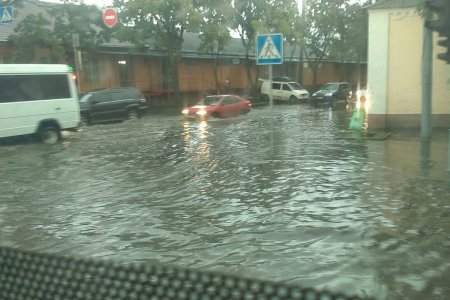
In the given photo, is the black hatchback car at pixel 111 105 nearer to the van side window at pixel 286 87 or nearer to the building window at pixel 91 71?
the building window at pixel 91 71

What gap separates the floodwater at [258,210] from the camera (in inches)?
193

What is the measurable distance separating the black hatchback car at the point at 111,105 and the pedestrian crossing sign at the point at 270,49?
11666 mm

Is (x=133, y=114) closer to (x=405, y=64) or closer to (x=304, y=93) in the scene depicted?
(x=405, y=64)

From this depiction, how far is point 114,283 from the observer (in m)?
2.75

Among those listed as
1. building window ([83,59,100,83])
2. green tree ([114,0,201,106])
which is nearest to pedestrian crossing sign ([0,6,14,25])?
green tree ([114,0,201,106])

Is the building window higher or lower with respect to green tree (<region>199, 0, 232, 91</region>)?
lower

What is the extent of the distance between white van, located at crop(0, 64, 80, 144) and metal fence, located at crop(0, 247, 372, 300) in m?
12.3

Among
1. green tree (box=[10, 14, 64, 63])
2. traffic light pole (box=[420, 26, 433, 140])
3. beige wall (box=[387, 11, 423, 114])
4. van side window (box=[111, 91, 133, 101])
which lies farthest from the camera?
green tree (box=[10, 14, 64, 63])

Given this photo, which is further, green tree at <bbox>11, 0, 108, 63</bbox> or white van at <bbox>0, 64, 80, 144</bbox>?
green tree at <bbox>11, 0, 108, 63</bbox>

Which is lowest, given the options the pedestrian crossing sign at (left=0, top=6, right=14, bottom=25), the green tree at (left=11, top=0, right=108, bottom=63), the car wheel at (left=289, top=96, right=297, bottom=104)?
the car wheel at (left=289, top=96, right=297, bottom=104)

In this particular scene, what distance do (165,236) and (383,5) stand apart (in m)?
12.7

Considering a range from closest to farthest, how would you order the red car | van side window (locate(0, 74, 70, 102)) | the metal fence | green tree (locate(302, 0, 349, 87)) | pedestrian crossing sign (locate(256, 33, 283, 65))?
the metal fence → pedestrian crossing sign (locate(256, 33, 283, 65)) → van side window (locate(0, 74, 70, 102)) → the red car → green tree (locate(302, 0, 349, 87))

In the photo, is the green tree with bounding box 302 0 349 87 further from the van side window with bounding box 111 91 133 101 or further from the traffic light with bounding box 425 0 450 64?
the traffic light with bounding box 425 0 450 64

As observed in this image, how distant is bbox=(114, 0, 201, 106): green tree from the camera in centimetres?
2859
